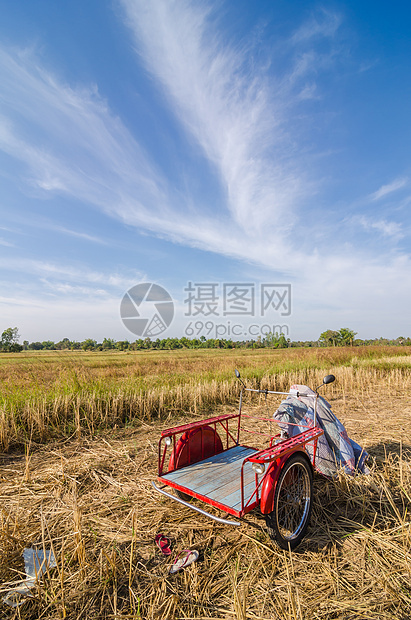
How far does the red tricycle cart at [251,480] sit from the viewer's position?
265cm

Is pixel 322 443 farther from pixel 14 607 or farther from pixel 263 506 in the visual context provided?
pixel 14 607

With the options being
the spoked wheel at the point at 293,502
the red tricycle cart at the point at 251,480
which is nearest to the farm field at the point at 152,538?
the spoked wheel at the point at 293,502

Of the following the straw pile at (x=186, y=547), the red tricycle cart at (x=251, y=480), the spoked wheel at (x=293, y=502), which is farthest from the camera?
the spoked wheel at (x=293, y=502)

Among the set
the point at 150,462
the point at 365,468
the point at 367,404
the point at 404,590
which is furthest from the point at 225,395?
the point at 404,590

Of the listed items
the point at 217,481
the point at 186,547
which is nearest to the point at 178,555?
the point at 186,547

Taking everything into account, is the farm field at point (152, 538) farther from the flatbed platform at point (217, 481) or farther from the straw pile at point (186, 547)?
the flatbed platform at point (217, 481)

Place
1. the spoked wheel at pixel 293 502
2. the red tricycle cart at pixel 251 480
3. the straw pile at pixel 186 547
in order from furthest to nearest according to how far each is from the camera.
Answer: the spoked wheel at pixel 293 502, the red tricycle cart at pixel 251 480, the straw pile at pixel 186 547

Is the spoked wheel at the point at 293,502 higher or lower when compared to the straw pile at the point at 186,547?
higher

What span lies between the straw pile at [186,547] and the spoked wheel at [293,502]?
16 centimetres

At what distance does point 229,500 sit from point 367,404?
27.1ft

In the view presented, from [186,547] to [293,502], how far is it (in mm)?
1141

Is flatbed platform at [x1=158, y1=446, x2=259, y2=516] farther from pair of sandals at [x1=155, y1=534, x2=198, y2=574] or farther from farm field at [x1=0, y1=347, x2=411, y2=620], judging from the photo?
pair of sandals at [x1=155, y1=534, x2=198, y2=574]

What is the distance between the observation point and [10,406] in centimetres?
586

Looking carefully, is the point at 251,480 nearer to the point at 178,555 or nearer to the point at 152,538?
the point at 178,555
